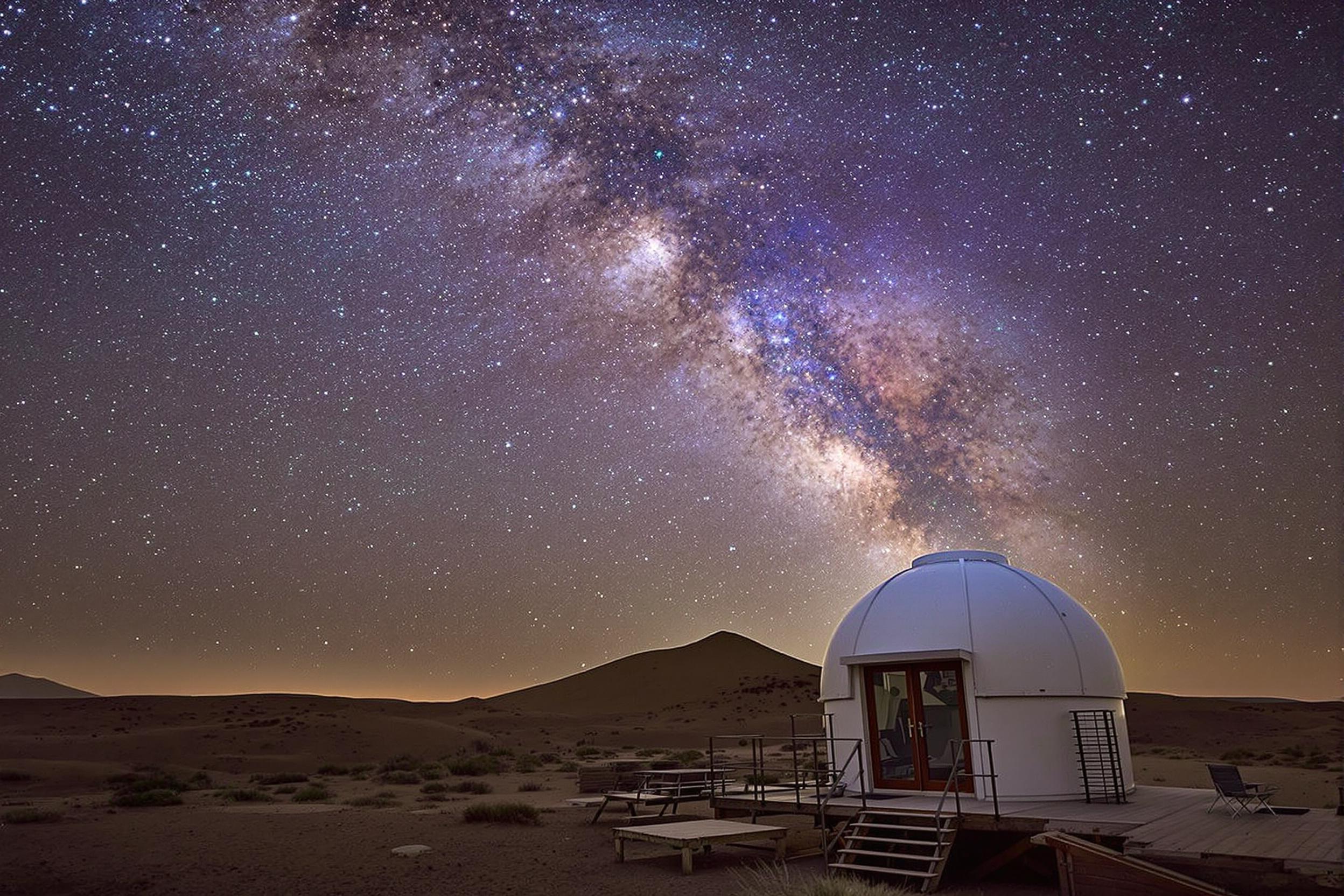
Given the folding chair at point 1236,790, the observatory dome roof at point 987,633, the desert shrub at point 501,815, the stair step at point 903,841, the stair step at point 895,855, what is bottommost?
the desert shrub at point 501,815

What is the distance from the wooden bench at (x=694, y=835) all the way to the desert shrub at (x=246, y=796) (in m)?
12.8

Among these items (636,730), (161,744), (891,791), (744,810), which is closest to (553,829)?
(744,810)

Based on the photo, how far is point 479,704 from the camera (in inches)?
3752

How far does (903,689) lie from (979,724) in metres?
1.25

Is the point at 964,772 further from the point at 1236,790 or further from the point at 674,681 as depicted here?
the point at 674,681

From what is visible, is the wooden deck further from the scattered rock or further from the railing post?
the scattered rock

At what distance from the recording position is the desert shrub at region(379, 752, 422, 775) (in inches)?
1185

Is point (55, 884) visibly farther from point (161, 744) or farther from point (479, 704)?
point (479, 704)

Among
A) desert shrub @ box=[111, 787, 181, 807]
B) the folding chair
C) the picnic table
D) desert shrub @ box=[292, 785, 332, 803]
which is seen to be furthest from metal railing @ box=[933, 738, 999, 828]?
desert shrub @ box=[111, 787, 181, 807]

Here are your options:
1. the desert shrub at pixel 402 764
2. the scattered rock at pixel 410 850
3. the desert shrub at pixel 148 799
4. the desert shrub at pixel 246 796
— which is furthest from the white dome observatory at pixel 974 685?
the desert shrub at pixel 402 764

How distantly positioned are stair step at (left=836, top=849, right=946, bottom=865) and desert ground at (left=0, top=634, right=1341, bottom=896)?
2.77 ft

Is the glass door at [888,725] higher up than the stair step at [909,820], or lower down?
higher up

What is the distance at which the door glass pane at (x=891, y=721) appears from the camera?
13211 mm

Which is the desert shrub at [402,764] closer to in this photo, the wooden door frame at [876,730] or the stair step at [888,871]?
the wooden door frame at [876,730]
